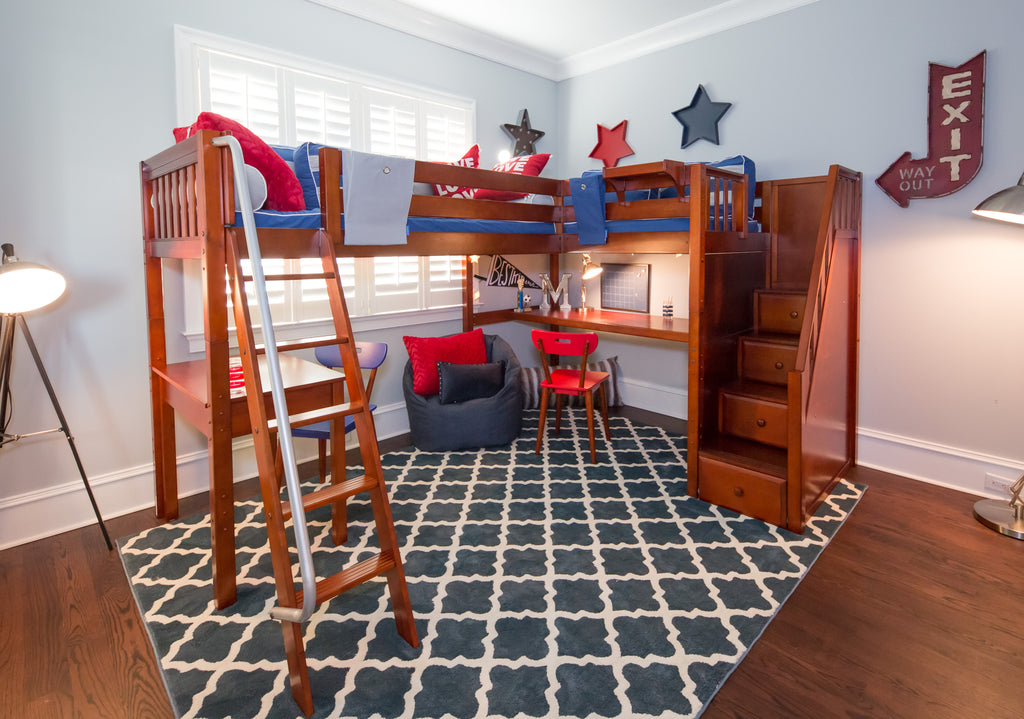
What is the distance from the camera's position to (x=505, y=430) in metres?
3.81

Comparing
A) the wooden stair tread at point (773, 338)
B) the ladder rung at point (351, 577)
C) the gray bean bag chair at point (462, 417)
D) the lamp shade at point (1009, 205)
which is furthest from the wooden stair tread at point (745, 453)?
the ladder rung at point (351, 577)

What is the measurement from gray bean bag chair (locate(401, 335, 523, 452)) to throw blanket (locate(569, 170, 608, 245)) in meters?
1.00

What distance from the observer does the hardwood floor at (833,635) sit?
1.74 meters

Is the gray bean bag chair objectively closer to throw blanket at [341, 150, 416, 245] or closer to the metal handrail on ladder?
throw blanket at [341, 150, 416, 245]

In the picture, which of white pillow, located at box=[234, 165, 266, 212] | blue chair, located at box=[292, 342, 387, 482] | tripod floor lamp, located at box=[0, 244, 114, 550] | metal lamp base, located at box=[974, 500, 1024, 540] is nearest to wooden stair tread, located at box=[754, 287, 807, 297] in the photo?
metal lamp base, located at box=[974, 500, 1024, 540]

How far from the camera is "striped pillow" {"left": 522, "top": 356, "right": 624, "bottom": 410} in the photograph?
4516 millimetres

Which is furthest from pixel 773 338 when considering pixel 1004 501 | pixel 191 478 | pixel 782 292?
pixel 191 478

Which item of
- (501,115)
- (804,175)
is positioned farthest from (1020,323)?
(501,115)

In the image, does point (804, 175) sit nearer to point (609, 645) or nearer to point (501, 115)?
point (501, 115)

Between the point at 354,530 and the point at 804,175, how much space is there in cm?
316

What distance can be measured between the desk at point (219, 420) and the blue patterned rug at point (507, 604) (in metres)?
0.16

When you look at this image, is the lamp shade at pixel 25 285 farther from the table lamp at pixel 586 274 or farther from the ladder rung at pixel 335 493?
the table lamp at pixel 586 274

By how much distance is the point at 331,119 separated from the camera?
3529 millimetres

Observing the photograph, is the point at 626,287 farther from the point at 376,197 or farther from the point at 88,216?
the point at 88,216
